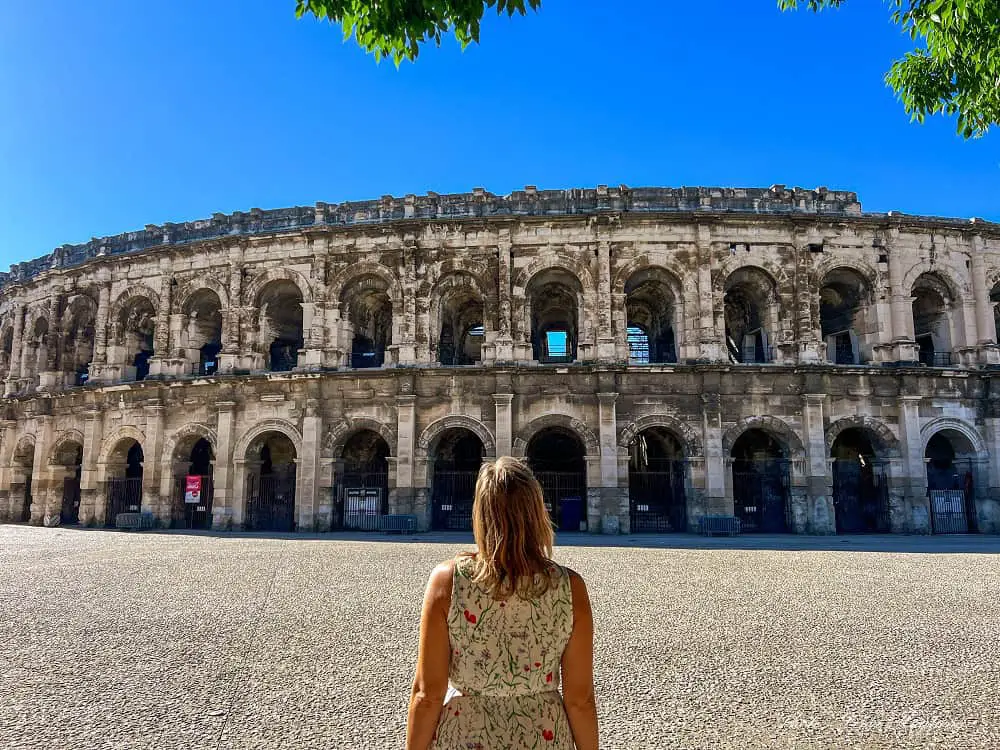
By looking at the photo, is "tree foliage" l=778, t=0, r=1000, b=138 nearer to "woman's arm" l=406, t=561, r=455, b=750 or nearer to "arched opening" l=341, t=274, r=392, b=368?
"woman's arm" l=406, t=561, r=455, b=750

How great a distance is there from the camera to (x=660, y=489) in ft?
68.5

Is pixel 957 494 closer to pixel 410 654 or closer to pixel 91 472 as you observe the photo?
pixel 410 654

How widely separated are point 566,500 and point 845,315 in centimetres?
1225

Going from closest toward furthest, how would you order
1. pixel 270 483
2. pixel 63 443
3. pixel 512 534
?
pixel 512 534 → pixel 270 483 → pixel 63 443

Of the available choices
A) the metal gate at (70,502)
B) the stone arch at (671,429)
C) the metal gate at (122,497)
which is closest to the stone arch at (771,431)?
the stone arch at (671,429)

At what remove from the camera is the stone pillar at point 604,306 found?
18984 millimetres

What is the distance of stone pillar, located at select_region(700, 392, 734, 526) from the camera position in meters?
17.9

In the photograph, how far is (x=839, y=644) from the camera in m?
6.05

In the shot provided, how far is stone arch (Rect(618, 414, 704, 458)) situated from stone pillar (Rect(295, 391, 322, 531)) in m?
9.98

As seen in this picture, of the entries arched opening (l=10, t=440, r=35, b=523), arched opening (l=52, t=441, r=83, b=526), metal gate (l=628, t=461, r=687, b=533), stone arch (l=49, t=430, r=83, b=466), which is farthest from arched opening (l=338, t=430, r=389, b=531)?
arched opening (l=10, t=440, r=35, b=523)

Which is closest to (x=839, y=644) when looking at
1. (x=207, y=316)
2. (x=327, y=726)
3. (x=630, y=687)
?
(x=630, y=687)

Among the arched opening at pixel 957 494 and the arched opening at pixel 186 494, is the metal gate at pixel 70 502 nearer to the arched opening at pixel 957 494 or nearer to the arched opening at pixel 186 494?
the arched opening at pixel 186 494

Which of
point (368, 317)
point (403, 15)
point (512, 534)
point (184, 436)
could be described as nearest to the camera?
point (512, 534)

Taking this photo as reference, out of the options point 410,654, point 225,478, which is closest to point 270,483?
point 225,478
